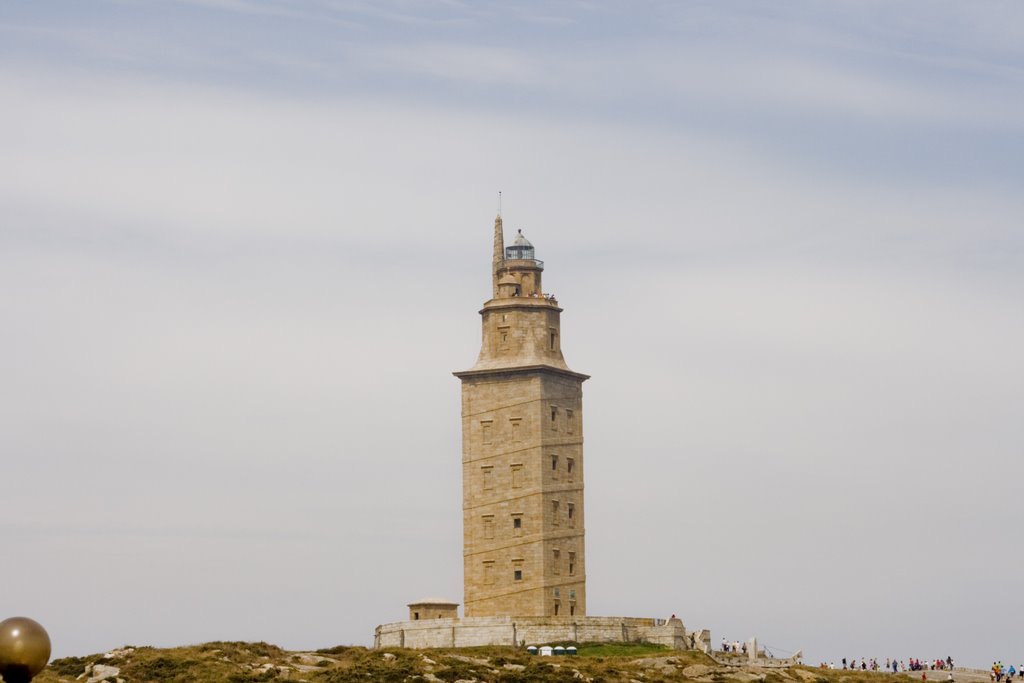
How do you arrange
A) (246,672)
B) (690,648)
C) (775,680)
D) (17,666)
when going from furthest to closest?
(690,648), (775,680), (246,672), (17,666)

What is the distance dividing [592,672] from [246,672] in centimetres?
1388

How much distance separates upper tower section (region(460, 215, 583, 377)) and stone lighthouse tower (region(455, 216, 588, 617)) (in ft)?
0.16

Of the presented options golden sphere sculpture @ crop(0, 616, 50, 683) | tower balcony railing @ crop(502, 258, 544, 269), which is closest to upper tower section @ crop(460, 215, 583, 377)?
tower balcony railing @ crop(502, 258, 544, 269)

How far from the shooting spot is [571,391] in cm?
8538

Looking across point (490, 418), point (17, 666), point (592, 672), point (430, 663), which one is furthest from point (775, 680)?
point (17, 666)

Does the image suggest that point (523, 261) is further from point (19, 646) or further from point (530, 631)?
point (19, 646)

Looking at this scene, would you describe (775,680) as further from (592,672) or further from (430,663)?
(430,663)

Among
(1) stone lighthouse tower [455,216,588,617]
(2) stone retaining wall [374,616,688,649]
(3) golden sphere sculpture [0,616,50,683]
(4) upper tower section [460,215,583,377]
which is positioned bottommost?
(3) golden sphere sculpture [0,616,50,683]

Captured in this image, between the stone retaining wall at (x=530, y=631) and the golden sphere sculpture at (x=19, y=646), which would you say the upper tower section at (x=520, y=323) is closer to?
the stone retaining wall at (x=530, y=631)

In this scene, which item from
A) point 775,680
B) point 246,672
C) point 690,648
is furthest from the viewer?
point 690,648

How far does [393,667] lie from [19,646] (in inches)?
1938

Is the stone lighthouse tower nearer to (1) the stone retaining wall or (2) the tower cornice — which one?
(2) the tower cornice

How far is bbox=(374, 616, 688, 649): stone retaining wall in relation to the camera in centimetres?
7869

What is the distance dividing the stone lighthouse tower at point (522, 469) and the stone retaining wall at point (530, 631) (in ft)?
9.37
